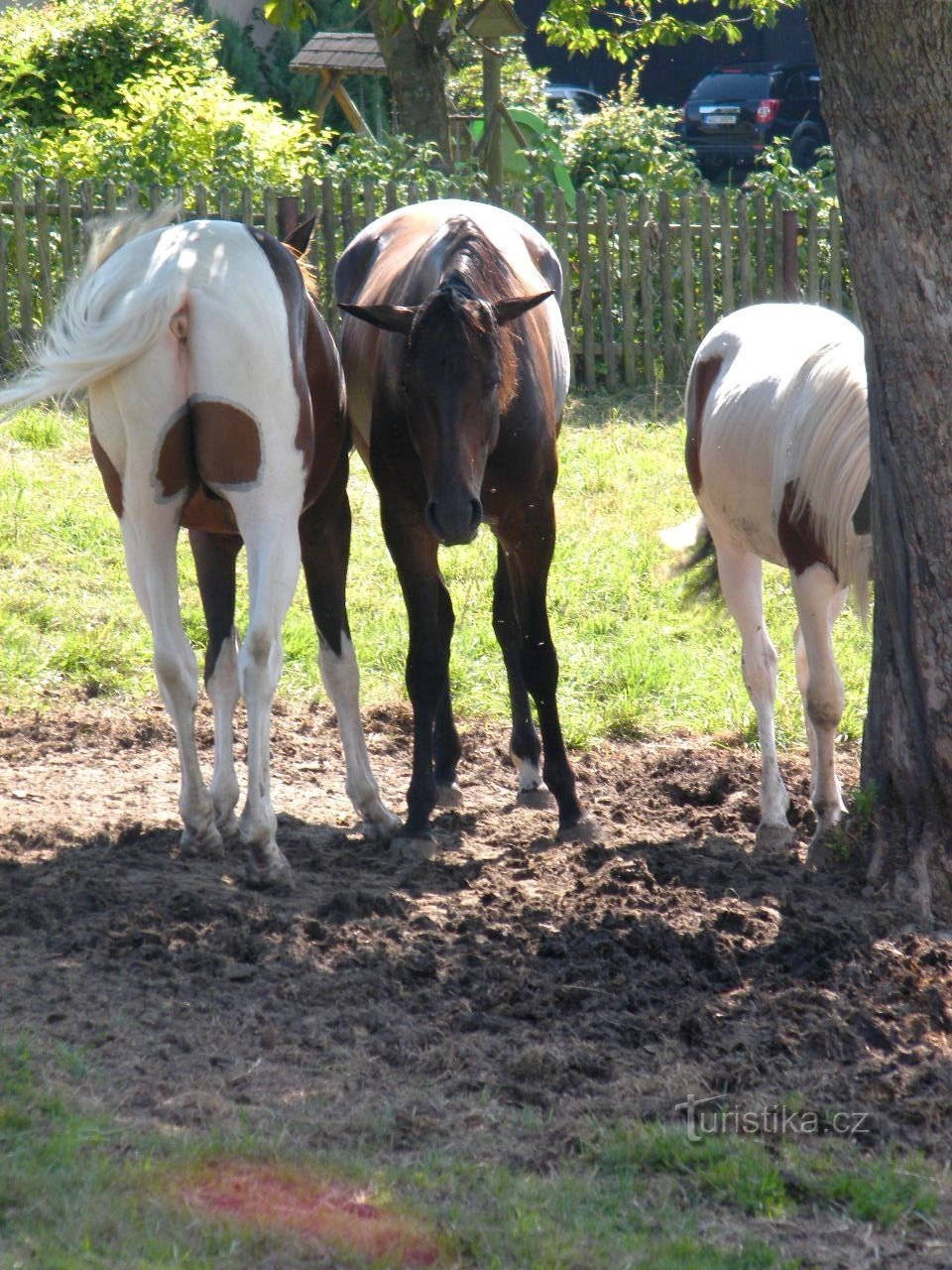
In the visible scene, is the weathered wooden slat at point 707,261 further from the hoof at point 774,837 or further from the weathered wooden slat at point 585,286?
the hoof at point 774,837

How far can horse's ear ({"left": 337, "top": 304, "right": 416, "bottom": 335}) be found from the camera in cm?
452

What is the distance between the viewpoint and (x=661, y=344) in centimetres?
1247

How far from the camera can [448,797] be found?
570 cm

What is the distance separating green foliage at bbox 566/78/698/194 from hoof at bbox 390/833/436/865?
10558 mm

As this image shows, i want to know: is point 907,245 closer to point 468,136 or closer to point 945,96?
point 945,96

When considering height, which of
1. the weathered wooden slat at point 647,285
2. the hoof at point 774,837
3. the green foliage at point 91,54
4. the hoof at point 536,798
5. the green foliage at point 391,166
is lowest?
the hoof at point 536,798

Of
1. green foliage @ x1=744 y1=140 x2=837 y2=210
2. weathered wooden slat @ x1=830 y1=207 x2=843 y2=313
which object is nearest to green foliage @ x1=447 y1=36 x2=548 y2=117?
green foliage @ x1=744 y1=140 x2=837 y2=210

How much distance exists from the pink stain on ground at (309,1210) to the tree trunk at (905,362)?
6.87 feet

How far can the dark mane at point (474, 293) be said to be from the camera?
450 cm

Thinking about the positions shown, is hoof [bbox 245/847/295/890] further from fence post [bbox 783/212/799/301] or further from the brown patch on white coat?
fence post [bbox 783/212/799/301]

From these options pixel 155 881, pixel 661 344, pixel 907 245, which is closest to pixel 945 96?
pixel 907 245

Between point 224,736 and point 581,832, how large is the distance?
1298 mm

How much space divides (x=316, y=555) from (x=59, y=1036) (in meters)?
2.20

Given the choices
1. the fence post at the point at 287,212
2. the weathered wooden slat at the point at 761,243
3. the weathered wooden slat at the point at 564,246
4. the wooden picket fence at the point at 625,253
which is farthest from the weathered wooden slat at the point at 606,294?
the fence post at the point at 287,212
